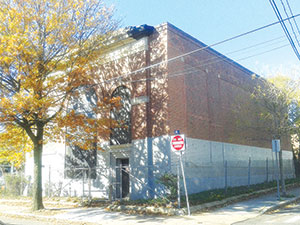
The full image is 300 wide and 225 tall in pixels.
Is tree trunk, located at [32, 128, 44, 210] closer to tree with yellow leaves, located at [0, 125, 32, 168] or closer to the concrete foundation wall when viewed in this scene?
tree with yellow leaves, located at [0, 125, 32, 168]

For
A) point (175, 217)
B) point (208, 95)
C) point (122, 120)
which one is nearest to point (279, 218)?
point (175, 217)

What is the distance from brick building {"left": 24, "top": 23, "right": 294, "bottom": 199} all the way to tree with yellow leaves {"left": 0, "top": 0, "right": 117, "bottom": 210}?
212 cm

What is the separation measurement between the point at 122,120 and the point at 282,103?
9478 mm

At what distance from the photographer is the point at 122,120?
1820cm

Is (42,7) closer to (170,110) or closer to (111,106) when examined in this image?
(111,106)

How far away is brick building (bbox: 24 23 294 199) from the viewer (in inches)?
658

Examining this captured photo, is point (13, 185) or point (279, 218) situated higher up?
point (13, 185)

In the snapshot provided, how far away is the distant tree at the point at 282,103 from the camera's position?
59.2ft

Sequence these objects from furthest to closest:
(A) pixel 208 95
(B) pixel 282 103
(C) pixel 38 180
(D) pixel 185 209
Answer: (A) pixel 208 95
(B) pixel 282 103
(C) pixel 38 180
(D) pixel 185 209

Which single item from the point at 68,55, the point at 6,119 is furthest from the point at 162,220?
the point at 68,55

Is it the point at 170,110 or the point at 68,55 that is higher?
the point at 68,55

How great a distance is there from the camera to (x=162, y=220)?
1177 centimetres

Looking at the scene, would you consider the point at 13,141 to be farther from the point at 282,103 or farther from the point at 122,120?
the point at 282,103

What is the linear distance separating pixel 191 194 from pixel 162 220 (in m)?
4.88
